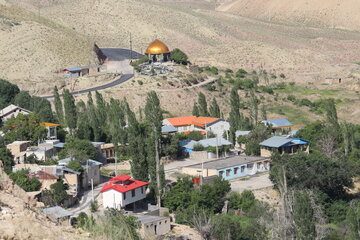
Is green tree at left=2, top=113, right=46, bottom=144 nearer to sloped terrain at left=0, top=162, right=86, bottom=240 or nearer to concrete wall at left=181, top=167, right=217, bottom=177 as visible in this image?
concrete wall at left=181, top=167, right=217, bottom=177

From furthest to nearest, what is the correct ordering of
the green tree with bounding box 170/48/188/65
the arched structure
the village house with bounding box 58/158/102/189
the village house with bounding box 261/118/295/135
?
1. the green tree with bounding box 170/48/188/65
2. the arched structure
3. the village house with bounding box 261/118/295/135
4. the village house with bounding box 58/158/102/189

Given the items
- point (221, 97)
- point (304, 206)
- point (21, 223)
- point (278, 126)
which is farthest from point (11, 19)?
point (21, 223)

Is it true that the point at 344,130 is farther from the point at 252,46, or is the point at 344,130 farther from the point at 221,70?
the point at 252,46

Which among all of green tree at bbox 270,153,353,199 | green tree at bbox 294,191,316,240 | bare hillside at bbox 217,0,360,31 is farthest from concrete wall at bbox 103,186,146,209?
bare hillside at bbox 217,0,360,31

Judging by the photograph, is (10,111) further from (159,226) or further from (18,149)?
(159,226)

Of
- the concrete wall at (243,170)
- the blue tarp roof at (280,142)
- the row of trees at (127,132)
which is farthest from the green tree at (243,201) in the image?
the blue tarp roof at (280,142)

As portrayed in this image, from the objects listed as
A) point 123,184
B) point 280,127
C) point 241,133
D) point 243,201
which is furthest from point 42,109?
point 243,201

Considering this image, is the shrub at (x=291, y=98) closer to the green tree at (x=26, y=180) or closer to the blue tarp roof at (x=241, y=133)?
the blue tarp roof at (x=241, y=133)
